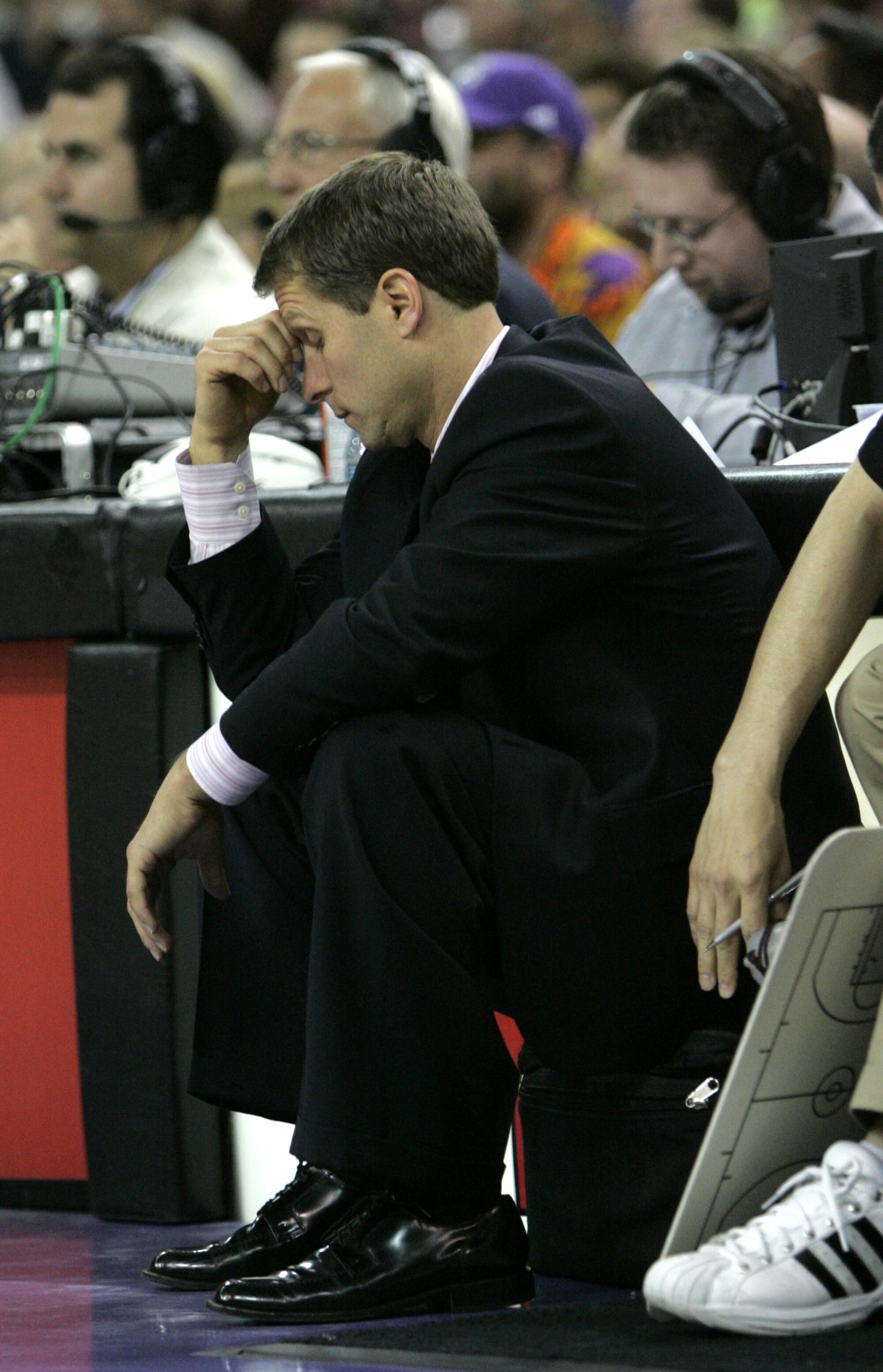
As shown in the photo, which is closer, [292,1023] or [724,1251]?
[724,1251]

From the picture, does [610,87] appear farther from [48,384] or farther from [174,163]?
[48,384]

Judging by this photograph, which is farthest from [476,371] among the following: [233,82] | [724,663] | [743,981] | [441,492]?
[233,82]

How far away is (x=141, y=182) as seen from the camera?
3.29 m

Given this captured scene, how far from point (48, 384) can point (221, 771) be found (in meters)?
0.98

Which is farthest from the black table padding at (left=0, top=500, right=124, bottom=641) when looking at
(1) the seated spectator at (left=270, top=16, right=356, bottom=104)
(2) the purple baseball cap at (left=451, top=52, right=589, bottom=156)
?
(1) the seated spectator at (left=270, top=16, right=356, bottom=104)

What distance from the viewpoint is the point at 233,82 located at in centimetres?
573

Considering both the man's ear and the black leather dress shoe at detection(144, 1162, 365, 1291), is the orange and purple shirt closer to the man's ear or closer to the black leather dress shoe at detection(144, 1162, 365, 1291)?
the man's ear

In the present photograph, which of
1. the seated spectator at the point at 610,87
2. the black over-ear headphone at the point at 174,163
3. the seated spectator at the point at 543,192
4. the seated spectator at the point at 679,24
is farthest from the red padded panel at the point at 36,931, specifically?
the seated spectator at the point at 679,24

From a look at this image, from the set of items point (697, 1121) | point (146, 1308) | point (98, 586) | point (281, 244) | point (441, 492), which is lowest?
point (146, 1308)

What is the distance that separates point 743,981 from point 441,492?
39cm

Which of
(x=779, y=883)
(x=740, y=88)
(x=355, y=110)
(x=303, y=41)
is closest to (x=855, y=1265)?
(x=779, y=883)

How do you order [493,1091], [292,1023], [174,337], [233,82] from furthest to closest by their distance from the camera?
[233,82] → [174,337] → [292,1023] → [493,1091]

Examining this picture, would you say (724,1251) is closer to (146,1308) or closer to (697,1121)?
(697,1121)

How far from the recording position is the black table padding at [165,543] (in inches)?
67.0
